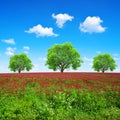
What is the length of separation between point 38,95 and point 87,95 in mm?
3535

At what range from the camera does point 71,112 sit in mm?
15945

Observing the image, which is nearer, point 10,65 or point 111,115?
point 111,115

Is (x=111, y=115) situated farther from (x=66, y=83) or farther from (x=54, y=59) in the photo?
(x=54, y=59)

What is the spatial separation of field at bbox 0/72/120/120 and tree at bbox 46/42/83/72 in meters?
35.7

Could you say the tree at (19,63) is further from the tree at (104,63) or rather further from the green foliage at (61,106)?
the green foliage at (61,106)

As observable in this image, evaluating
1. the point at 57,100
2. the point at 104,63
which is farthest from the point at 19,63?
the point at 57,100

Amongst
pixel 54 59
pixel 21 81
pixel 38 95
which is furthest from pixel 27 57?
pixel 38 95

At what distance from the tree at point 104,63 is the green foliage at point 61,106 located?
57.7 metres

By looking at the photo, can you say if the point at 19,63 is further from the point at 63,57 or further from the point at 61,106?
the point at 61,106

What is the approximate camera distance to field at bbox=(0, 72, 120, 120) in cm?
1449

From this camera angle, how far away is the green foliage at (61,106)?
14239mm

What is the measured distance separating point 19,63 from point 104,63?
25.0 metres

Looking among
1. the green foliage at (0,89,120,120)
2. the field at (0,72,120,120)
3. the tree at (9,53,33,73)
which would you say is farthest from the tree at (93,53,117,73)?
the green foliage at (0,89,120,120)

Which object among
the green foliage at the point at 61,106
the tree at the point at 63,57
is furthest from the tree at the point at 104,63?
the green foliage at the point at 61,106
